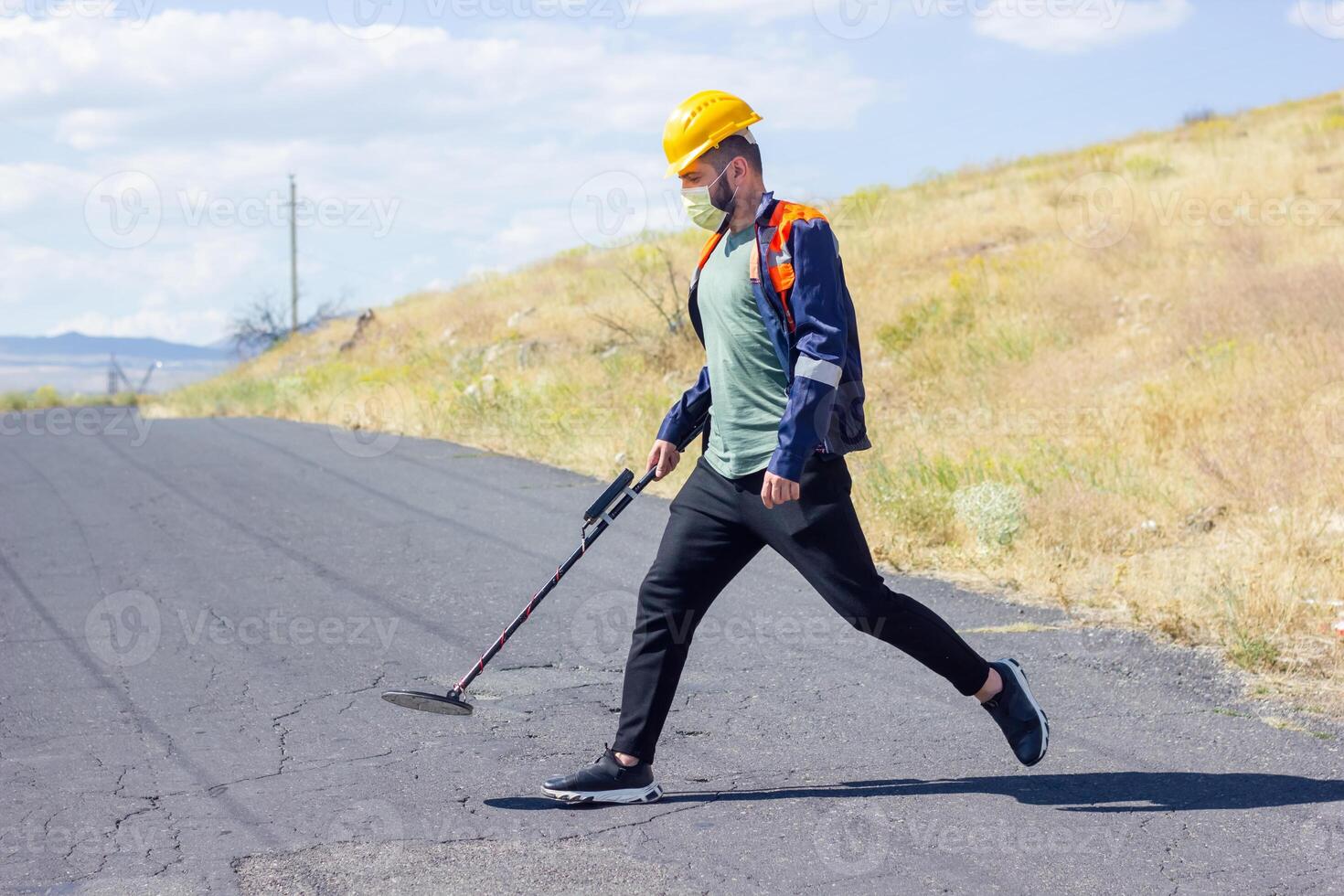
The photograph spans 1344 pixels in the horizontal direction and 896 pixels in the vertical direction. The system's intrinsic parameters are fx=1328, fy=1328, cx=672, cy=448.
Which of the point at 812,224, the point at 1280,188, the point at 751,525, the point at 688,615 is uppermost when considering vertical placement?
the point at 1280,188

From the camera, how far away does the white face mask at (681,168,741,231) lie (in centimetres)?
400

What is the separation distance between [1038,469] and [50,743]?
21.8 feet

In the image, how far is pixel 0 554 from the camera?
29.6 ft

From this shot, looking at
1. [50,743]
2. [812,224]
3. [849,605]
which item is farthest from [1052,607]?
[50,743]

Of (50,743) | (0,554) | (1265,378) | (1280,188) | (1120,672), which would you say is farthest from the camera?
(1280,188)

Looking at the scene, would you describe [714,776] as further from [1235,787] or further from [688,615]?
[1235,787]

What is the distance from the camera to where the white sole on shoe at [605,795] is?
4.11 m
